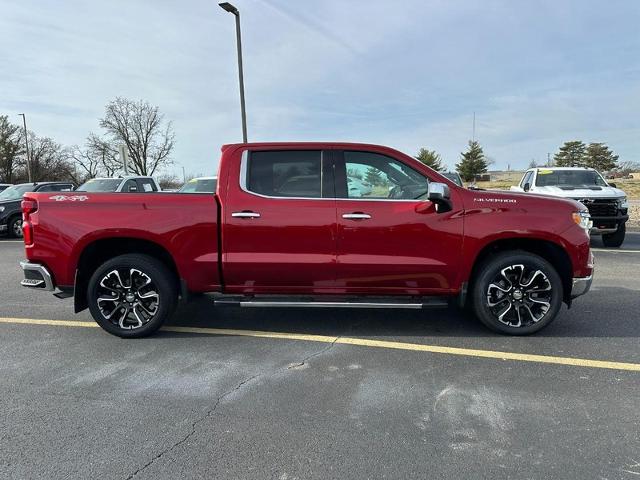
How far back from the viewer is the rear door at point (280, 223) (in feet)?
14.5

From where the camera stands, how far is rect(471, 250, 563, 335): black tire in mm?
4457

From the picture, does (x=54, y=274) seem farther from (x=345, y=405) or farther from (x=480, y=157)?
(x=480, y=157)

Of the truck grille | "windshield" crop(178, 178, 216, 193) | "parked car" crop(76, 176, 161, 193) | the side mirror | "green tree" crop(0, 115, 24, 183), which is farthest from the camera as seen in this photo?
"green tree" crop(0, 115, 24, 183)

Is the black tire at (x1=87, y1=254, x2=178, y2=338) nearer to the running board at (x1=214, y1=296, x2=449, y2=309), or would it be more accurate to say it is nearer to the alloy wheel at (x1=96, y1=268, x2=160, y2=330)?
the alloy wheel at (x1=96, y1=268, x2=160, y2=330)

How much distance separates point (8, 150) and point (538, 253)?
62.5 meters

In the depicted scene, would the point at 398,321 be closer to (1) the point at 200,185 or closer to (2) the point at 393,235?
(2) the point at 393,235

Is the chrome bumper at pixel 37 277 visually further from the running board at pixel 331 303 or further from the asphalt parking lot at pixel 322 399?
the running board at pixel 331 303

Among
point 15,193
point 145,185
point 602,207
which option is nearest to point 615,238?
point 602,207

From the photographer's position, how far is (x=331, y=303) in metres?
4.45

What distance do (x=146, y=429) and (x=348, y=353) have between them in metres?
1.86

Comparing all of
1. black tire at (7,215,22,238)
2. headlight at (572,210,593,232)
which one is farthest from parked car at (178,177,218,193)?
headlight at (572,210,593,232)

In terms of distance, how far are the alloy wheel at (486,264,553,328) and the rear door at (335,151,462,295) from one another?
17.7 inches

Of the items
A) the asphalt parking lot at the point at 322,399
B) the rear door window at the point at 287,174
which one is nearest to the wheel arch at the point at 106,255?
the asphalt parking lot at the point at 322,399

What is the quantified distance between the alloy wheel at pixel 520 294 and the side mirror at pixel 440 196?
2.76 feet
